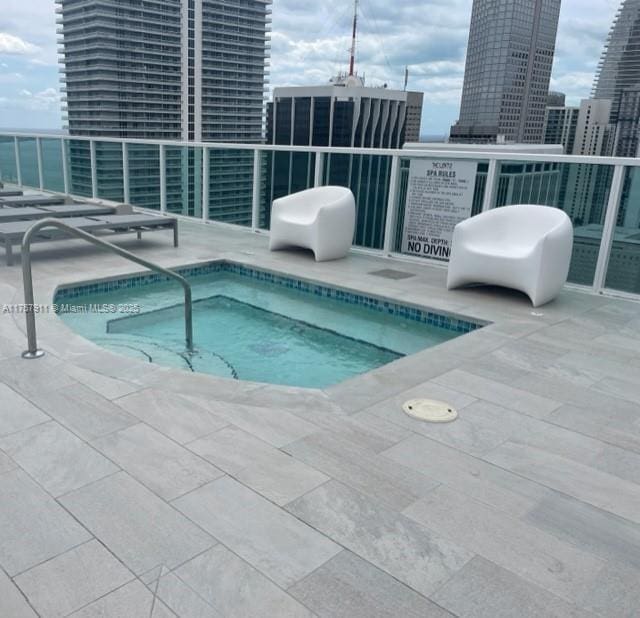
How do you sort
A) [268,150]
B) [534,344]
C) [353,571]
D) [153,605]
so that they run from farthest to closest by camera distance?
[268,150] → [534,344] → [353,571] → [153,605]

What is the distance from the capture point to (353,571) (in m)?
1.83

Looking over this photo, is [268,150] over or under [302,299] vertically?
over

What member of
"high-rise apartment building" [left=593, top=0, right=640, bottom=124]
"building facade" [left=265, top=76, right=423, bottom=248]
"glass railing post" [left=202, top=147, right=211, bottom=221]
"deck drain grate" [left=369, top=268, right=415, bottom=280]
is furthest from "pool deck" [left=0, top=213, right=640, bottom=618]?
"high-rise apartment building" [left=593, top=0, right=640, bottom=124]

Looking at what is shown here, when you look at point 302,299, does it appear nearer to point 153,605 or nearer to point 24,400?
point 24,400

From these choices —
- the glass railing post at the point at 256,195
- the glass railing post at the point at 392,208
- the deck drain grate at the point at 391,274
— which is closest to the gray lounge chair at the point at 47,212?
the glass railing post at the point at 256,195

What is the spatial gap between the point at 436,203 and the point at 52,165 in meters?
8.61

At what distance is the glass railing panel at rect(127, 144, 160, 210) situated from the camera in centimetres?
988

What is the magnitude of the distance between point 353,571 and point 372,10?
69.2 m

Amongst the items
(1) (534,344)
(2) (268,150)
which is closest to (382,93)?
(2) (268,150)

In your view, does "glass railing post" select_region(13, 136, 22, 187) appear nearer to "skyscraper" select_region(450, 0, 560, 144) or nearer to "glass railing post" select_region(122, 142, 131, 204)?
"glass railing post" select_region(122, 142, 131, 204)

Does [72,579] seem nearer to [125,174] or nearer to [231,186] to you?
[231,186]

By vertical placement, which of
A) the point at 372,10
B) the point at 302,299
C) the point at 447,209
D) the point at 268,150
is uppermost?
the point at 372,10

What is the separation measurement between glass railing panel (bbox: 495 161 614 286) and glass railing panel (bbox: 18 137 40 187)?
1008 centimetres

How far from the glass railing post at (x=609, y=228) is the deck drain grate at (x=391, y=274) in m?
1.88
